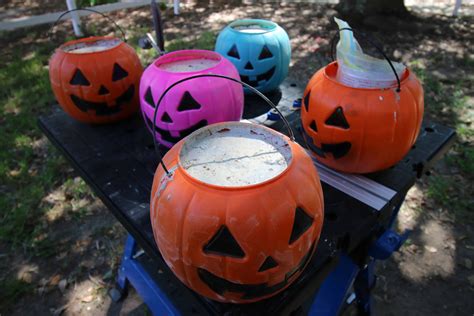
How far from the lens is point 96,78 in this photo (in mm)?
1583

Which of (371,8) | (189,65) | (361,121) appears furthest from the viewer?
(371,8)

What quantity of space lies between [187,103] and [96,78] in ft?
1.66

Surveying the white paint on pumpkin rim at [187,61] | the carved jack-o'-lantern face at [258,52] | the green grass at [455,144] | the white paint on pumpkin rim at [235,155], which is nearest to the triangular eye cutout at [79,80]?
the white paint on pumpkin rim at [187,61]

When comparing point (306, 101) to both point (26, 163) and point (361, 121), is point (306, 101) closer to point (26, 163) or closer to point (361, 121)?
point (361, 121)

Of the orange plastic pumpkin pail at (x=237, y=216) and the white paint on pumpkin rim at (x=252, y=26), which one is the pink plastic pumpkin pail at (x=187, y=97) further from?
the white paint on pumpkin rim at (x=252, y=26)

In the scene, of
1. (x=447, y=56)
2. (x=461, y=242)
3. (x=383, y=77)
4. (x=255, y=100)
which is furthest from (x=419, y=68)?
(x=383, y=77)

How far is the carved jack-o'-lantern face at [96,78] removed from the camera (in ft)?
5.17

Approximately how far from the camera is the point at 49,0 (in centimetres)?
635

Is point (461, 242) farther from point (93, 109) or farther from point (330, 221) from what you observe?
point (93, 109)

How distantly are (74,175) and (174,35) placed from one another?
8.91ft

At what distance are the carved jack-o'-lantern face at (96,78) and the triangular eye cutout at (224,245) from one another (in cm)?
104

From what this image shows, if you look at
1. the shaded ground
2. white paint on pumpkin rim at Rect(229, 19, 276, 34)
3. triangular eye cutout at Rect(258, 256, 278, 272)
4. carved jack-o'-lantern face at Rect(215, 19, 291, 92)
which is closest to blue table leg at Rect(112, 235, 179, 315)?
the shaded ground

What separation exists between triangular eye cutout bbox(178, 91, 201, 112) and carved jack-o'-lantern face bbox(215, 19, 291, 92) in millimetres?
549

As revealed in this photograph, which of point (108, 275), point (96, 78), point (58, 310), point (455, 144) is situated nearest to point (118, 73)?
point (96, 78)
